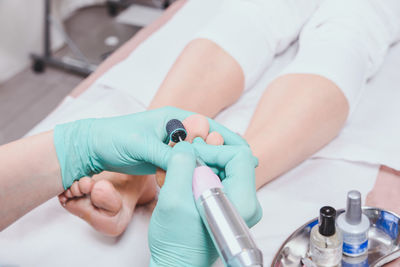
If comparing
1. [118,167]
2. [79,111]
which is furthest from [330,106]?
[79,111]

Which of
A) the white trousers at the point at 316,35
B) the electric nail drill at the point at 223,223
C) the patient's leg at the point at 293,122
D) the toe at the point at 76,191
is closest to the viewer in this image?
the electric nail drill at the point at 223,223

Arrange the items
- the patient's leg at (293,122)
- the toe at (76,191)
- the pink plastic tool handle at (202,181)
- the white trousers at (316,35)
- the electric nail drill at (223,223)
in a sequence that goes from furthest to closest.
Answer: the white trousers at (316,35)
the patient's leg at (293,122)
the toe at (76,191)
the pink plastic tool handle at (202,181)
the electric nail drill at (223,223)

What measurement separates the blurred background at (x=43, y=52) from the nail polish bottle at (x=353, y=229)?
1.54 m

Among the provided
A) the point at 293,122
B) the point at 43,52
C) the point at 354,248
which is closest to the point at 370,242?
the point at 354,248

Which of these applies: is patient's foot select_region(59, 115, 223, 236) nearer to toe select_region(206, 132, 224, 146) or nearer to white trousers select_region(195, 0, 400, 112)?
toe select_region(206, 132, 224, 146)

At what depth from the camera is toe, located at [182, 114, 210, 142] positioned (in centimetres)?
Result: 83

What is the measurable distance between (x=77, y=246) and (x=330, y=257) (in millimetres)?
486

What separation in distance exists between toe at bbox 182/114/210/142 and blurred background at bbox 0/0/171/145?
1.34 metres

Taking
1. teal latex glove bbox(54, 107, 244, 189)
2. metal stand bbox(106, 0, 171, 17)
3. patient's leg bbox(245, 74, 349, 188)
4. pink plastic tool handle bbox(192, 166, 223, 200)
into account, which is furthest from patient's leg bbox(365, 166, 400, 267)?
metal stand bbox(106, 0, 171, 17)

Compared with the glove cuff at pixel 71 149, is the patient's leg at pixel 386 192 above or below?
below

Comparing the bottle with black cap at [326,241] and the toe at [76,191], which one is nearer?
the bottle with black cap at [326,241]

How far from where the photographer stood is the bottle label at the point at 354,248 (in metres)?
0.81

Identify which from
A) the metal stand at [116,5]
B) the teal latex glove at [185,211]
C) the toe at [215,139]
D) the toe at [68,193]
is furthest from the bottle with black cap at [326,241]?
the metal stand at [116,5]

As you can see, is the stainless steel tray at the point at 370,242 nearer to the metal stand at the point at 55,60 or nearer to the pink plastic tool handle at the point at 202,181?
the pink plastic tool handle at the point at 202,181
